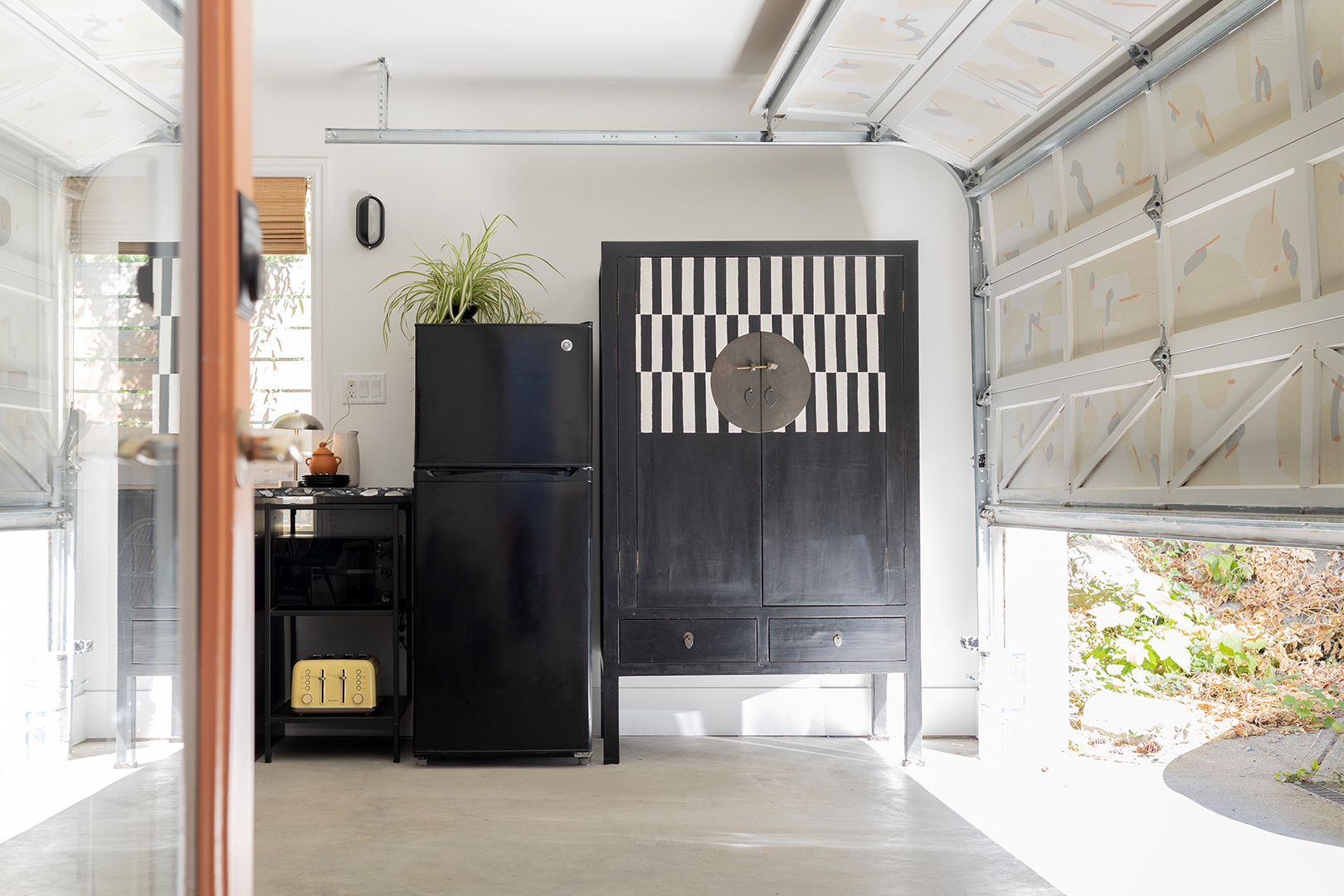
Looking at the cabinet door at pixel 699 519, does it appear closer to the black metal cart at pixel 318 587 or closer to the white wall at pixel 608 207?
the white wall at pixel 608 207

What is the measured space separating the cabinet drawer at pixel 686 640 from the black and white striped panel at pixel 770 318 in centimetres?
80

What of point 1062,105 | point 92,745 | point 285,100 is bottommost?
point 92,745

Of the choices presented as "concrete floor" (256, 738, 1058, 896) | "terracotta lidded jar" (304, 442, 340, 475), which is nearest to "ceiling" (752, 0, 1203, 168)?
"terracotta lidded jar" (304, 442, 340, 475)

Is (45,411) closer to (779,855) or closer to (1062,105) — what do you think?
(779,855)

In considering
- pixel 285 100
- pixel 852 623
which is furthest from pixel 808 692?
pixel 285 100

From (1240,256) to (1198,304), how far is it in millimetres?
172

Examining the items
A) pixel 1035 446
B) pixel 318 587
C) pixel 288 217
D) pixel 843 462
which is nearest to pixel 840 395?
pixel 843 462

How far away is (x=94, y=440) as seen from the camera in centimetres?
105

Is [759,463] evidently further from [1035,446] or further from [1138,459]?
[1138,459]

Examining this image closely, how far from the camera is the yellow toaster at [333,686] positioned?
10.3 ft

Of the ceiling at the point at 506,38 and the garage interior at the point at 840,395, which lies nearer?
the garage interior at the point at 840,395

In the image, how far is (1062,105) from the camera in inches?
107

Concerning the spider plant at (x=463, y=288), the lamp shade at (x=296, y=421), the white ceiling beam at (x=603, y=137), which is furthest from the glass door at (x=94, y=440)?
the lamp shade at (x=296, y=421)

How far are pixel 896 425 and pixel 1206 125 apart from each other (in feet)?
4.46
